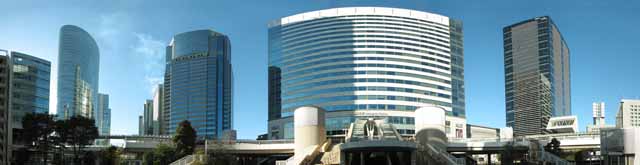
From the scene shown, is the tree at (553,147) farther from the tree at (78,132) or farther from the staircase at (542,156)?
the tree at (78,132)

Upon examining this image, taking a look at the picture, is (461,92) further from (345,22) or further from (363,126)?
(363,126)

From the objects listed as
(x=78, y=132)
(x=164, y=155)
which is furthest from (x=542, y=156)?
(x=78, y=132)

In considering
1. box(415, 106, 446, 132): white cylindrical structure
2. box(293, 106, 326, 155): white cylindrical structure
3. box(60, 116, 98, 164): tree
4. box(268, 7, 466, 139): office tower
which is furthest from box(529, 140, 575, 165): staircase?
box(268, 7, 466, 139): office tower

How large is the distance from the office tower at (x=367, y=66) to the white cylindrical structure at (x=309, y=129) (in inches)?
3249

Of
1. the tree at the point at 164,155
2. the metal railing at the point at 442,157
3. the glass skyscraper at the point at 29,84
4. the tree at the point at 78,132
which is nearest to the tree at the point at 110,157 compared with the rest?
the tree at the point at 78,132

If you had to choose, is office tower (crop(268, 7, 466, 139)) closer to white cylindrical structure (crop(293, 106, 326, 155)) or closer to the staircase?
the staircase

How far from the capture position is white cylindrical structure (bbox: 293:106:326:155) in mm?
91000

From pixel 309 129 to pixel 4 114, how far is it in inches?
1699

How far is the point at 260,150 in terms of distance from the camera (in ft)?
350

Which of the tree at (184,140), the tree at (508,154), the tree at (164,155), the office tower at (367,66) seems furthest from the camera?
the office tower at (367,66)

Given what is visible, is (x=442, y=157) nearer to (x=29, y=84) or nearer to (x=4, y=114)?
(x=4, y=114)

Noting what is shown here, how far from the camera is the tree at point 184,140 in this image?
87062mm

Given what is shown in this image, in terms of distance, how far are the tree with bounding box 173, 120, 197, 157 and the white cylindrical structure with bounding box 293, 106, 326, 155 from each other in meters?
14.7

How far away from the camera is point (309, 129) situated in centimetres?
9138
